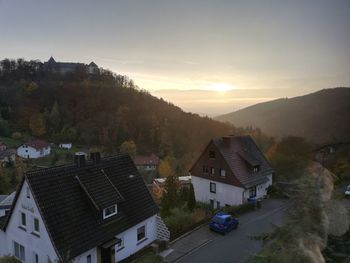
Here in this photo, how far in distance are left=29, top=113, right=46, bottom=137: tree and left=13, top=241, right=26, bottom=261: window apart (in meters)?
113

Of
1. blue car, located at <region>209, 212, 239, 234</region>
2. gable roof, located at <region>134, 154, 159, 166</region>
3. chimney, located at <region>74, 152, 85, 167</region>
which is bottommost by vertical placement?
gable roof, located at <region>134, 154, 159, 166</region>

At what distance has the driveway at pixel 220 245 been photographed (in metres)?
19.4

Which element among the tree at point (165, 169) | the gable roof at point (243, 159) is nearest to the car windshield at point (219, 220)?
the gable roof at point (243, 159)

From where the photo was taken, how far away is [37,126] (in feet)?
411

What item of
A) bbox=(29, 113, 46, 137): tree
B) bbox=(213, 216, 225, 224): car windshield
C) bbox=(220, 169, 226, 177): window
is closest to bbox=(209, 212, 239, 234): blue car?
bbox=(213, 216, 225, 224): car windshield

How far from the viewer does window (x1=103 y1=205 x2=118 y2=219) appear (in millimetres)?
18584

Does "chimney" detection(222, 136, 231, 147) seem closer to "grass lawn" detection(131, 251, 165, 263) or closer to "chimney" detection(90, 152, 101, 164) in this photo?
"chimney" detection(90, 152, 101, 164)

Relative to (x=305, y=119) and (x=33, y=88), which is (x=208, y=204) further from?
(x=33, y=88)

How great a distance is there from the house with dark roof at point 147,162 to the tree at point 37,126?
44290 millimetres

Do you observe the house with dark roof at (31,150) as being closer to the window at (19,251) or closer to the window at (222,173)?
the window at (222,173)

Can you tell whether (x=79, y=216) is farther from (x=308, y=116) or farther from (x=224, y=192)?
(x=308, y=116)

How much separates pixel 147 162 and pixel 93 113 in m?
49.7

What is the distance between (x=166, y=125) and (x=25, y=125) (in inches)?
2296

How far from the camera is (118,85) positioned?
15738cm
